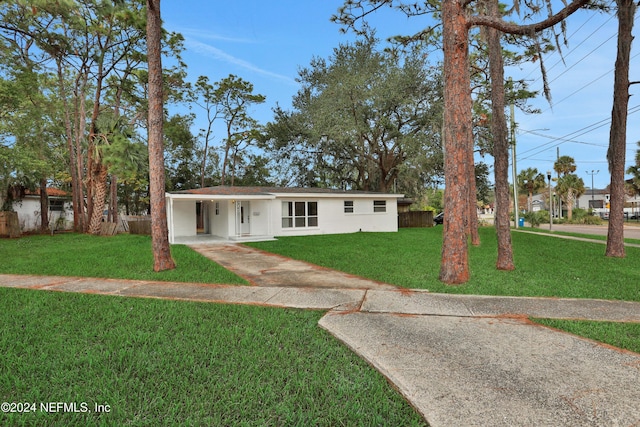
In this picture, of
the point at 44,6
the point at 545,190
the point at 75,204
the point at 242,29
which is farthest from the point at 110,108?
the point at 545,190

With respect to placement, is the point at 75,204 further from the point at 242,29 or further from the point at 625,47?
the point at 625,47

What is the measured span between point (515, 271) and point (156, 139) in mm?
8289

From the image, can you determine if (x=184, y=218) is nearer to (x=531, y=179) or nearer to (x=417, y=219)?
(x=417, y=219)

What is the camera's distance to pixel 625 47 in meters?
8.58

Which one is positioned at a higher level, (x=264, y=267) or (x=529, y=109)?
(x=529, y=109)

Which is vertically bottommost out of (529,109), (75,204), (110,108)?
(75,204)

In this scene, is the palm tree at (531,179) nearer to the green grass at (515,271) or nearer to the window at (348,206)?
the window at (348,206)

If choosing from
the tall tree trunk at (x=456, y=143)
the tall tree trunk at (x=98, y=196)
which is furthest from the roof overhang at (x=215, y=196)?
the tall tree trunk at (x=456, y=143)

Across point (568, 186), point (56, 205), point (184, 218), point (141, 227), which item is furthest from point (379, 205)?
point (568, 186)

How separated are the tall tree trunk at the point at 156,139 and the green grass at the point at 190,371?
313 centimetres

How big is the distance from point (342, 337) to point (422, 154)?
Result: 680 inches

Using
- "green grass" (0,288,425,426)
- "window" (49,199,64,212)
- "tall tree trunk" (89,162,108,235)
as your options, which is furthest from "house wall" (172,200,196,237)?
"window" (49,199,64,212)

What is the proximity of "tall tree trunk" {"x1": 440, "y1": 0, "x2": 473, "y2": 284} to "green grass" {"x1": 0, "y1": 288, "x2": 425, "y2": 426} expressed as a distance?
2994 millimetres

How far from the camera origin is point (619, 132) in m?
8.65
